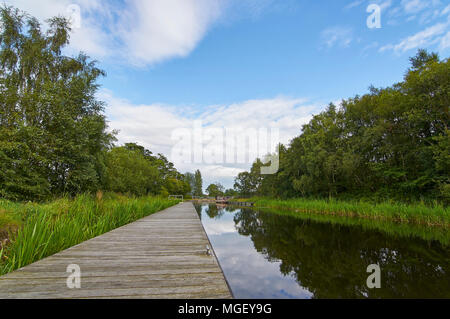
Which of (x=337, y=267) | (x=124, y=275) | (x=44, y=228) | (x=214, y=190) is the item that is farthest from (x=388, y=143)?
(x=214, y=190)

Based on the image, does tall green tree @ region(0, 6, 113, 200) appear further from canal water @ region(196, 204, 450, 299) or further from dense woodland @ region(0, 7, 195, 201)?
canal water @ region(196, 204, 450, 299)

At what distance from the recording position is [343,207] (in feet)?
44.3

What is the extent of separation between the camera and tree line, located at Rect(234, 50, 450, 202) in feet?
39.8

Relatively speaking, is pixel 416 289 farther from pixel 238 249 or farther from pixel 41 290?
pixel 41 290

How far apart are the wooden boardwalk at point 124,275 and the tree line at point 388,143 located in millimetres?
12517

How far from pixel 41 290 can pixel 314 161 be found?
70.2 feet

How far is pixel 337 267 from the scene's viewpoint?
3.73m

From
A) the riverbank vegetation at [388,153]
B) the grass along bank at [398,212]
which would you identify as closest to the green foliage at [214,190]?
the riverbank vegetation at [388,153]

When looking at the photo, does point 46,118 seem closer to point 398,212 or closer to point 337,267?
point 337,267

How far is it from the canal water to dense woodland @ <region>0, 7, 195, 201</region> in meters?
8.02

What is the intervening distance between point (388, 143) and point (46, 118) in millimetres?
22397
